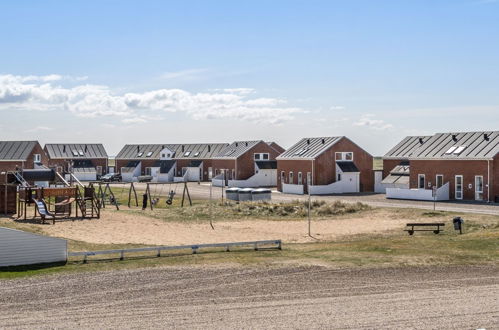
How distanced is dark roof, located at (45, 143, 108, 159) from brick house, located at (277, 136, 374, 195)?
4394 cm

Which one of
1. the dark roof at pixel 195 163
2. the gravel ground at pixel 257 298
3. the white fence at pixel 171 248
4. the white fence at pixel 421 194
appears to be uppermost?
the dark roof at pixel 195 163

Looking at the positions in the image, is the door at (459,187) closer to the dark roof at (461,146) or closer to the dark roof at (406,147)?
the dark roof at (461,146)

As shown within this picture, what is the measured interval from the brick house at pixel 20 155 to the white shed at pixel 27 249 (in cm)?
5834

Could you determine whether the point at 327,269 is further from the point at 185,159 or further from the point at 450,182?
the point at 185,159

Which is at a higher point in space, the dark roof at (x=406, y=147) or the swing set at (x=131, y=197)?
the dark roof at (x=406, y=147)

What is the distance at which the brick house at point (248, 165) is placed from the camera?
3219 inches

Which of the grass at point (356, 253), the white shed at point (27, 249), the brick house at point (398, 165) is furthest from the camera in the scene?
the brick house at point (398, 165)

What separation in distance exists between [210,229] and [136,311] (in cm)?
2179

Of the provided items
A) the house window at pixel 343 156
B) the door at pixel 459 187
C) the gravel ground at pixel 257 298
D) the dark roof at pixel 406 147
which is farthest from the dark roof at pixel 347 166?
the gravel ground at pixel 257 298

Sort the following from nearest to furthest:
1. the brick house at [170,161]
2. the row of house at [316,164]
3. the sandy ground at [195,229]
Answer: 1. the sandy ground at [195,229]
2. the row of house at [316,164]
3. the brick house at [170,161]

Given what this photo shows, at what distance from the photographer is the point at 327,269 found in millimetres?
25922

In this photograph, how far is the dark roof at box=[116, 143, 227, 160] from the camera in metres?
98.8

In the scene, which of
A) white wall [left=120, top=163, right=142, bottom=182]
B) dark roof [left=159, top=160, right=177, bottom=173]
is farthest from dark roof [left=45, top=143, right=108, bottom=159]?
dark roof [left=159, top=160, right=177, bottom=173]

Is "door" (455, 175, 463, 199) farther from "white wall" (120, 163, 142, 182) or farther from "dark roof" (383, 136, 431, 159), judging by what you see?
"white wall" (120, 163, 142, 182)
